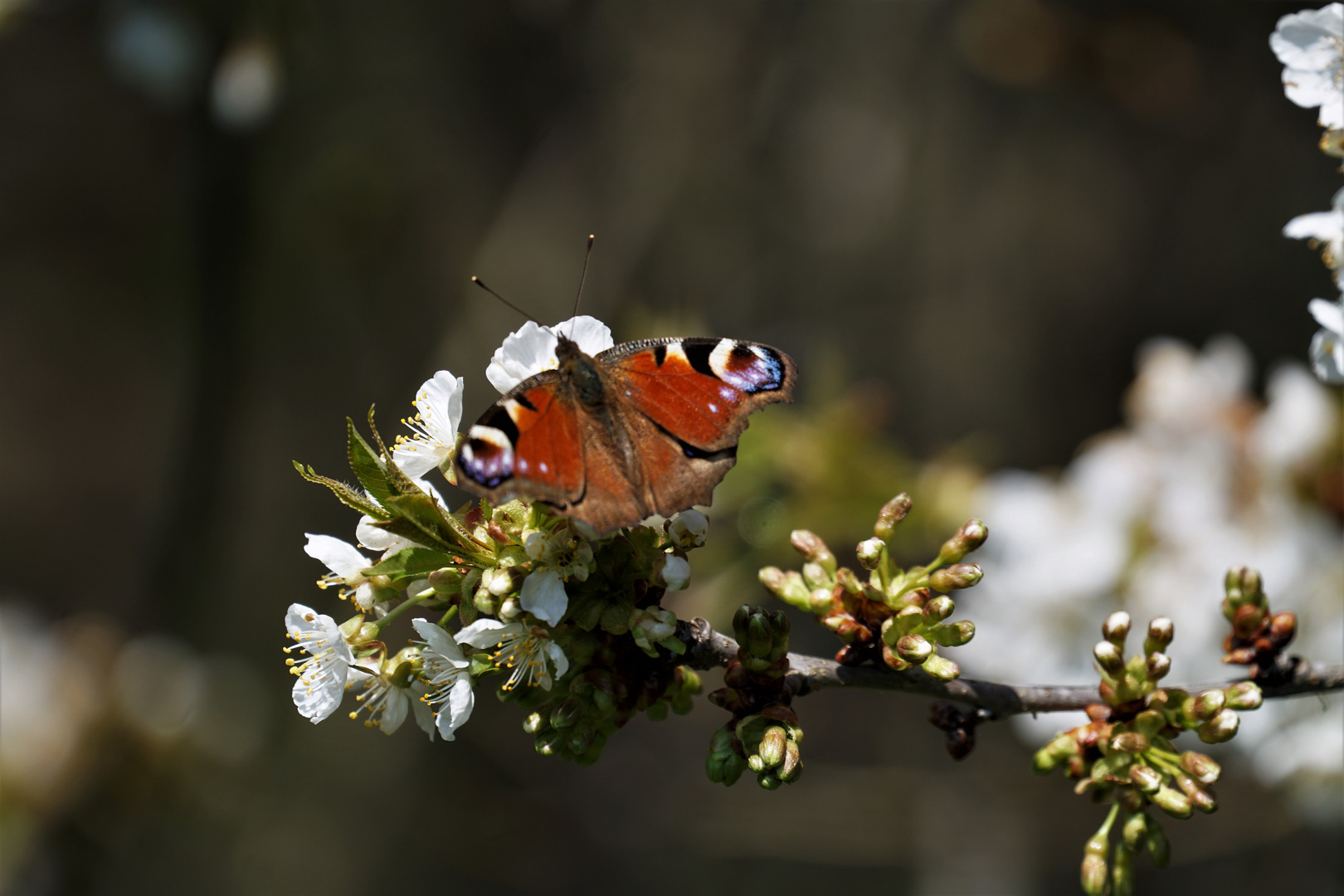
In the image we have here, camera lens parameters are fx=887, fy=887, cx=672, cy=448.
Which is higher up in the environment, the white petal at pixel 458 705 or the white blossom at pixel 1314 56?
the white blossom at pixel 1314 56

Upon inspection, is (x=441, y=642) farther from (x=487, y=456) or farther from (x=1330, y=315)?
(x=1330, y=315)

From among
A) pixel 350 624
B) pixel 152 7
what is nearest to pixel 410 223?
pixel 152 7

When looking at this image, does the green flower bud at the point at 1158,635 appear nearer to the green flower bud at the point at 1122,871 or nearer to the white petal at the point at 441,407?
the green flower bud at the point at 1122,871

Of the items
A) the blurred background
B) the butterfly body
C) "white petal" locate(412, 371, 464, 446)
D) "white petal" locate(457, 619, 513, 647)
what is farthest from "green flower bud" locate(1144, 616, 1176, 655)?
the blurred background

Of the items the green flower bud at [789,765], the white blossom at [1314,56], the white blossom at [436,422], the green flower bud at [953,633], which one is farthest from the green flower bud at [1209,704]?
the white blossom at [436,422]

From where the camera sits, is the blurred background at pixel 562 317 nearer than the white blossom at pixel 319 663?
No

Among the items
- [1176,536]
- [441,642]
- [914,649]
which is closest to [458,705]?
[441,642]
